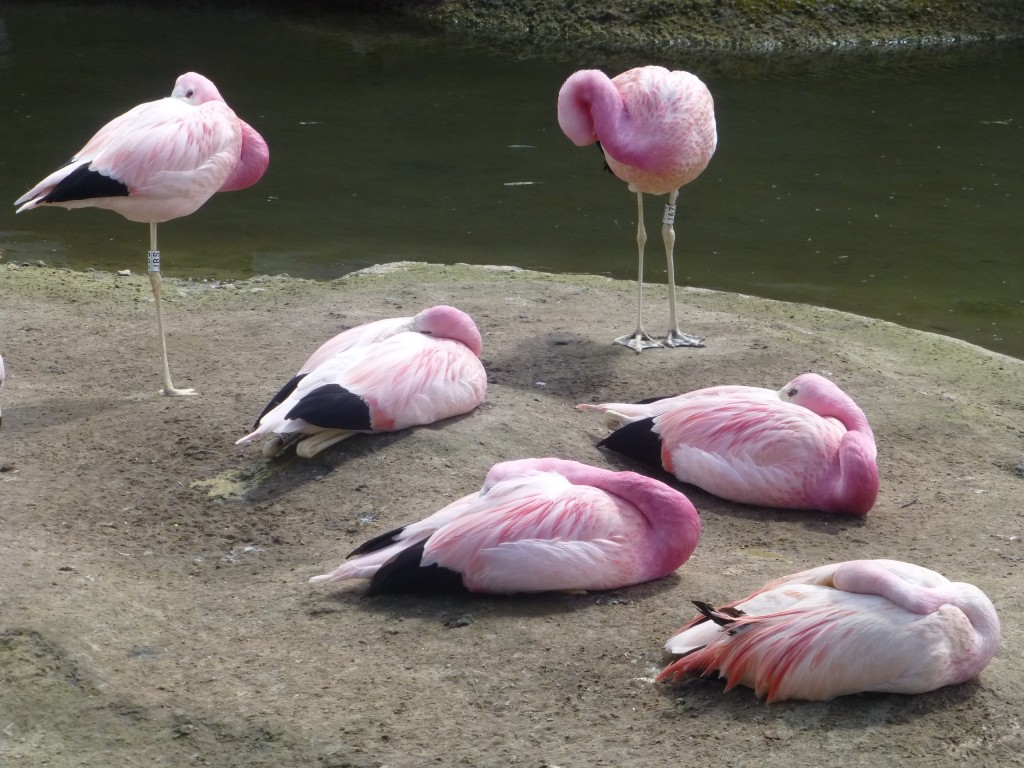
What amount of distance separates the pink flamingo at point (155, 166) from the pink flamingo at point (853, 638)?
2676 millimetres

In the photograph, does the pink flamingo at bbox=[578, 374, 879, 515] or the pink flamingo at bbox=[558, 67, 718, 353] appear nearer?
the pink flamingo at bbox=[578, 374, 879, 515]

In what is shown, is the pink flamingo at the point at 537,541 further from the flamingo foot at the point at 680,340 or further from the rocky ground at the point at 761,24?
the rocky ground at the point at 761,24

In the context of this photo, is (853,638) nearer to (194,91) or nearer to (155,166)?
(155,166)

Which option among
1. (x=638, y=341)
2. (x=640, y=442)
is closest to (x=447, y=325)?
(x=640, y=442)

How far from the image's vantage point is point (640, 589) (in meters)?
3.32

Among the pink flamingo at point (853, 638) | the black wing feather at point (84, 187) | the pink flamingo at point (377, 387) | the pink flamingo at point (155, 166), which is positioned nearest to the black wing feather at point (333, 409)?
the pink flamingo at point (377, 387)

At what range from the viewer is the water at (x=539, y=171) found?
749 centimetres

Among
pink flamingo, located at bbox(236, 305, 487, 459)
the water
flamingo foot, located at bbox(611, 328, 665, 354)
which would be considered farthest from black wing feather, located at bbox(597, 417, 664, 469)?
the water

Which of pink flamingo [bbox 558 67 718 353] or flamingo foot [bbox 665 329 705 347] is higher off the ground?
pink flamingo [bbox 558 67 718 353]

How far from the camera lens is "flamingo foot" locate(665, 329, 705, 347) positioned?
17.8ft

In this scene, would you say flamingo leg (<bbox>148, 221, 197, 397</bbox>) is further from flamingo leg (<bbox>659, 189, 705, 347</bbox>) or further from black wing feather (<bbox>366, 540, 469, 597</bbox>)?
flamingo leg (<bbox>659, 189, 705, 347</bbox>)

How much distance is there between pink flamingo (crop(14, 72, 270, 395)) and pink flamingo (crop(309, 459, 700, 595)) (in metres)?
1.84

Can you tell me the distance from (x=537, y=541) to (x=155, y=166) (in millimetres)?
2246

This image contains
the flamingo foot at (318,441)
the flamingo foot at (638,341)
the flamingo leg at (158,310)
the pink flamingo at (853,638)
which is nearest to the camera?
the pink flamingo at (853,638)
